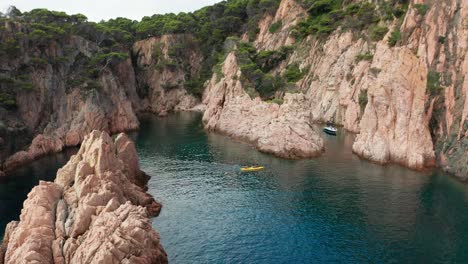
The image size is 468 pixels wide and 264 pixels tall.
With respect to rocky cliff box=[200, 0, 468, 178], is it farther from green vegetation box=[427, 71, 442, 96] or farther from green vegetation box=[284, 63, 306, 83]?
green vegetation box=[284, 63, 306, 83]

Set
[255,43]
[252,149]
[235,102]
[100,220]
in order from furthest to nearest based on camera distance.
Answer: [255,43], [235,102], [252,149], [100,220]

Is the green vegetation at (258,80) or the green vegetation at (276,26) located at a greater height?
the green vegetation at (276,26)

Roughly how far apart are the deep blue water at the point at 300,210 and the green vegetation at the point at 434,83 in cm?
1813

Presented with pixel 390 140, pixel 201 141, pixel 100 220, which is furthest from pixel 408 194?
pixel 201 141

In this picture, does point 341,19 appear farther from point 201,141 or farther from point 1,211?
point 1,211

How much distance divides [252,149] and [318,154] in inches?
646

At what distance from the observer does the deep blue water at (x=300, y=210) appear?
46.3 metres

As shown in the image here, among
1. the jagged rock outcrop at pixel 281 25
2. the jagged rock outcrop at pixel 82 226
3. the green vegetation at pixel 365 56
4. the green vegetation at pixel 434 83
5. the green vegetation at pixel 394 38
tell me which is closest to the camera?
the jagged rock outcrop at pixel 82 226

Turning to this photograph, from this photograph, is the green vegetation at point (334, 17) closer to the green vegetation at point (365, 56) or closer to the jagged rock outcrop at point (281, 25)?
the jagged rock outcrop at point (281, 25)

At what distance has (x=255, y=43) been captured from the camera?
172 m

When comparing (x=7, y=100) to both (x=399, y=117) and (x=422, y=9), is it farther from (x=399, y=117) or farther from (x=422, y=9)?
(x=422, y=9)

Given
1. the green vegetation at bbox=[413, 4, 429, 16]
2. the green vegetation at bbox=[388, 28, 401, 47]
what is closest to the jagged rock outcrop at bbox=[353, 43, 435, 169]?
the green vegetation at bbox=[413, 4, 429, 16]

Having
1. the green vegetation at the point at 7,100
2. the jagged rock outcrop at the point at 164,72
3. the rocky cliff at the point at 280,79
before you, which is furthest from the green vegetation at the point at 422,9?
the jagged rock outcrop at the point at 164,72

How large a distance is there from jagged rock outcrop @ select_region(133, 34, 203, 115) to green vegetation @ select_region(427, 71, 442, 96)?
10316cm
